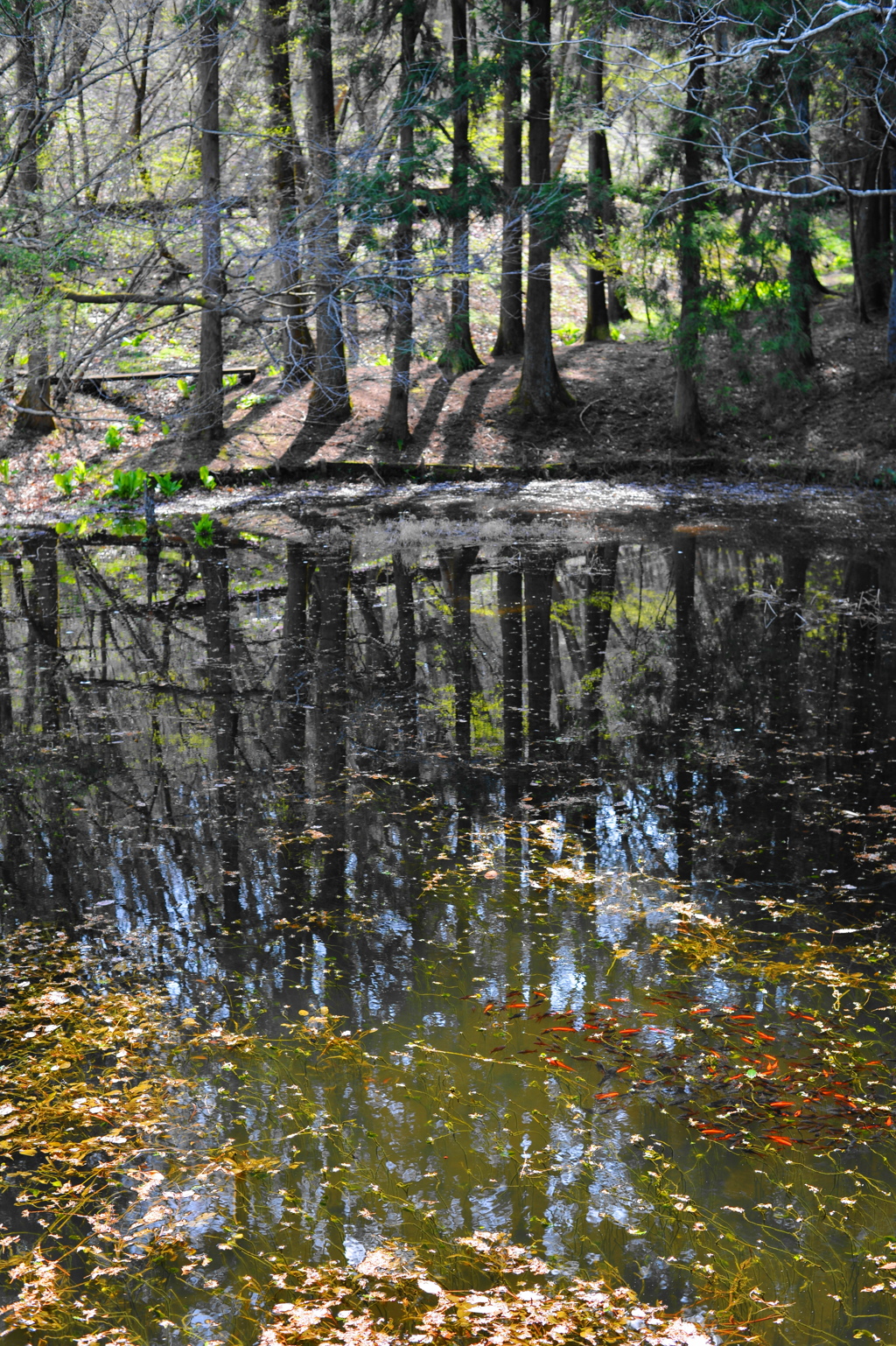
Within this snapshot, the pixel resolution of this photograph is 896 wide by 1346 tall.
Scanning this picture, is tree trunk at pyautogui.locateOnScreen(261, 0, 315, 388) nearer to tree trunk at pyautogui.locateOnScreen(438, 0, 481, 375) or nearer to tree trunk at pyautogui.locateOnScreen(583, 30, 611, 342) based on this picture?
tree trunk at pyautogui.locateOnScreen(438, 0, 481, 375)

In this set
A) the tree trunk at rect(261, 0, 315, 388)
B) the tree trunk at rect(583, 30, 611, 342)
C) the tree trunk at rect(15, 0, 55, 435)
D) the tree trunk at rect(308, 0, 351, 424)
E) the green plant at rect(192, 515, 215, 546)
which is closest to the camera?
the tree trunk at rect(15, 0, 55, 435)

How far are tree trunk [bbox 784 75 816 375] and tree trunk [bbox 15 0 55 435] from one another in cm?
1070

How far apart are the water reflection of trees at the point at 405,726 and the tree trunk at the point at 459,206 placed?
21.5 ft

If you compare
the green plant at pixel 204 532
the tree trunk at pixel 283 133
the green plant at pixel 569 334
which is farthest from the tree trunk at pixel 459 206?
the green plant at pixel 204 532

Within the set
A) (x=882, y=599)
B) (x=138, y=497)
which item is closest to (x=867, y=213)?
(x=882, y=599)

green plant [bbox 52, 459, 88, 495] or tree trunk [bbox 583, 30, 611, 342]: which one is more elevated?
tree trunk [bbox 583, 30, 611, 342]

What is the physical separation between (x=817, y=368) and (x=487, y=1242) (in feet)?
61.7

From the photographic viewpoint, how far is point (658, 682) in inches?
337

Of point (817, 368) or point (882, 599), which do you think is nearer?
point (882, 599)

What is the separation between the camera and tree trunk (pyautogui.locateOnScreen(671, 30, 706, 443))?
54.4 ft

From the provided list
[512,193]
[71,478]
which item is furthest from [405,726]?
[512,193]

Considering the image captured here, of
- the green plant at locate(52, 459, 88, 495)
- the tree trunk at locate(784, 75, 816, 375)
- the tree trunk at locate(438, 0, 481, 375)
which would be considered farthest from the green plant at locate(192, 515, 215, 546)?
the tree trunk at locate(784, 75, 816, 375)

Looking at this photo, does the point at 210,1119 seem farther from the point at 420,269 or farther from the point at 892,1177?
the point at 420,269

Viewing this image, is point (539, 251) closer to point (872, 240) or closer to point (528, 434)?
point (528, 434)
